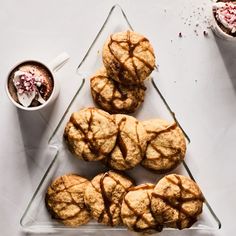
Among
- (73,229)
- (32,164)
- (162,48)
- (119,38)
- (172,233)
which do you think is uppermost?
(119,38)

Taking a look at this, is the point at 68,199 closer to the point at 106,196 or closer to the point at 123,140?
the point at 106,196

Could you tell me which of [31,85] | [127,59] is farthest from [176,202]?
[31,85]

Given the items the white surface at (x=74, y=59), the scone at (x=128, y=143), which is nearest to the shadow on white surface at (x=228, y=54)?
the white surface at (x=74, y=59)

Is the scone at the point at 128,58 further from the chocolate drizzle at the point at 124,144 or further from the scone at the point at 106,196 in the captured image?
the scone at the point at 106,196

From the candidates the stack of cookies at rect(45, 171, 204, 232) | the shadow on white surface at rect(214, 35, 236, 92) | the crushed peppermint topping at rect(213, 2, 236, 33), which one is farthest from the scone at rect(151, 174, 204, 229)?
the crushed peppermint topping at rect(213, 2, 236, 33)

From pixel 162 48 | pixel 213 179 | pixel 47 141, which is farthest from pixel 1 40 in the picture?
pixel 213 179

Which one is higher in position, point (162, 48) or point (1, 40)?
point (1, 40)

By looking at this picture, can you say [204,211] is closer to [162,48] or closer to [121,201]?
[121,201]
